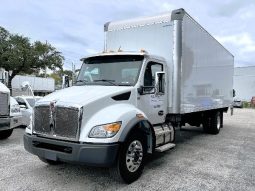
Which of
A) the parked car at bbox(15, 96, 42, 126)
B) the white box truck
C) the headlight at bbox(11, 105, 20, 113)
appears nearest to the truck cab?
the white box truck

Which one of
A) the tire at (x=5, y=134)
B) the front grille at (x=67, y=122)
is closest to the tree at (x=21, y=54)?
the tire at (x=5, y=134)

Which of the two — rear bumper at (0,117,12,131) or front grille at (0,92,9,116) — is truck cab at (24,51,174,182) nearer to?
rear bumper at (0,117,12,131)

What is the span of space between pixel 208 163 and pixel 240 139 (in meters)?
4.53

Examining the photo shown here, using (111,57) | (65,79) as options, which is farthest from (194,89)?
(65,79)

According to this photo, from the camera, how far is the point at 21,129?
468 inches

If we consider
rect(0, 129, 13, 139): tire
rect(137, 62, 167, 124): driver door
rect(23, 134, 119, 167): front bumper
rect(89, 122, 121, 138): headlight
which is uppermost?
rect(137, 62, 167, 124): driver door

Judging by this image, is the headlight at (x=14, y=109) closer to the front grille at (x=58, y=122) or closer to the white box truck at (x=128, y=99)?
the white box truck at (x=128, y=99)

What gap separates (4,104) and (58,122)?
3.96 meters

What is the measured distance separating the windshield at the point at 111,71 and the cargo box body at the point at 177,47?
4.03 feet

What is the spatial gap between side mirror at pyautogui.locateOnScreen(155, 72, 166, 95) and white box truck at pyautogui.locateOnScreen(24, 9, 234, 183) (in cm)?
2

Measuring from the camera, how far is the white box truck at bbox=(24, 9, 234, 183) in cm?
497

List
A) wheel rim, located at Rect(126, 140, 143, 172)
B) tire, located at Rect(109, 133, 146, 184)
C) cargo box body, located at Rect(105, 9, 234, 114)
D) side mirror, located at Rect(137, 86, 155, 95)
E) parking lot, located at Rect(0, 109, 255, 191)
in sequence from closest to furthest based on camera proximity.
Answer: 1. tire, located at Rect(109, 133, 146, 184)
2. parking lot, located at Rect(0, 109, 255, 191)
3. wheel rim, located at Rect(126, 140, 143, 172)
4. side mirror, located at Rect(137, 86, 155, 95)
5. cargo box body, located at Rect(105, 9, 234, 114)

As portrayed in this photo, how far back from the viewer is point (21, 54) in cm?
3422

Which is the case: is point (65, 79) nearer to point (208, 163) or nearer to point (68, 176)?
point (68, 176)
